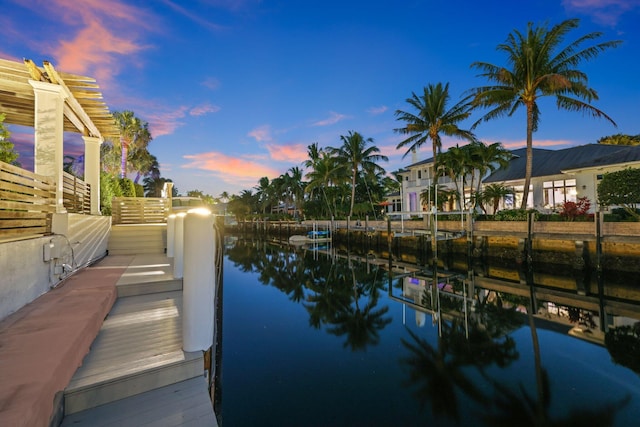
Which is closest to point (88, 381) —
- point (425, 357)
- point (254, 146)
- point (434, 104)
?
point (425, 357)

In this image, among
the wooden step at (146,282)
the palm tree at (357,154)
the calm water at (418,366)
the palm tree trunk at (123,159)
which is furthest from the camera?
the palm tree at (357,154)

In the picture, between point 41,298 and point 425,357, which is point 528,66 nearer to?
point 425,357

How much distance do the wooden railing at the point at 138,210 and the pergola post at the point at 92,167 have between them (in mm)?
2274

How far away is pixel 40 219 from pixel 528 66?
23.3 meters

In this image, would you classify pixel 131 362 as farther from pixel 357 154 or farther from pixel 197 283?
pixel 357 154

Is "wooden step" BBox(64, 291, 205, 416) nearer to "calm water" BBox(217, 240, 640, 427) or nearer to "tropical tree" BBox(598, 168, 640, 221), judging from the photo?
"calm water" BBox(217, 240, 640, 427)

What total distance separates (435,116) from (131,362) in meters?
26.9

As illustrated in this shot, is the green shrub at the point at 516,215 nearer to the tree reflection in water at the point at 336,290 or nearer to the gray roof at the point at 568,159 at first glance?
the gray roof at the point at 568,159

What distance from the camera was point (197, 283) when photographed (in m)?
3.17

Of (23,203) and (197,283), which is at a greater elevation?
(23,203)

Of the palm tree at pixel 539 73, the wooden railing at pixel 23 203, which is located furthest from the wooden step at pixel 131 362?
the palm tree at pixel 539 73

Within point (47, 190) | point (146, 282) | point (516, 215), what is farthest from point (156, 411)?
point (516, 215)

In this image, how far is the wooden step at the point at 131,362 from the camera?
96.6 inches

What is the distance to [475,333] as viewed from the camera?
7.42 meters
